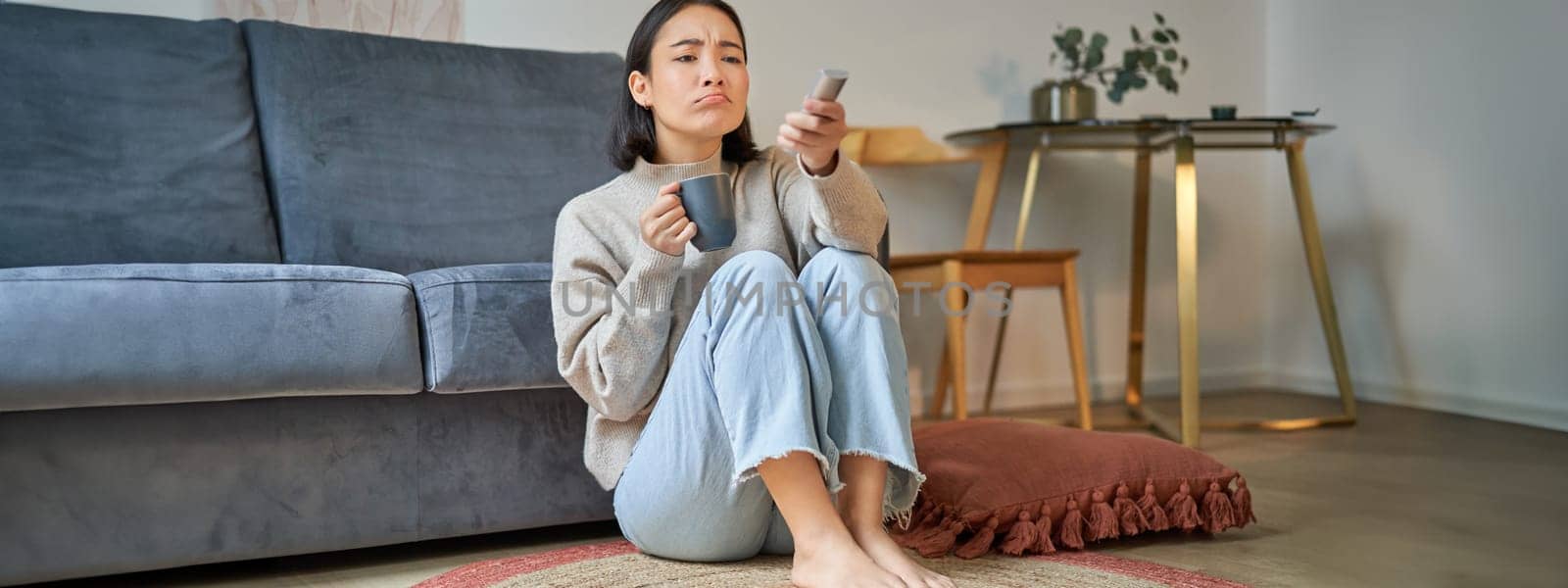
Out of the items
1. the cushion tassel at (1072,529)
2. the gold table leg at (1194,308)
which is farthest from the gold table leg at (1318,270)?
the cushion tassel at (1072,529)

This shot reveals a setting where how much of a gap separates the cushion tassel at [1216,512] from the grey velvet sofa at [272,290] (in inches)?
33.1

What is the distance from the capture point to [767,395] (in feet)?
4.32

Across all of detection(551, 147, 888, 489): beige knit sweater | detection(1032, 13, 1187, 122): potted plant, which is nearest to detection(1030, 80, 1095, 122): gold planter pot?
detection(1032, 13, 1187, 122): potted plant

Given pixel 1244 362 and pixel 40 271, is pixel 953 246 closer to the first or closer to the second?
pixel 1244 362

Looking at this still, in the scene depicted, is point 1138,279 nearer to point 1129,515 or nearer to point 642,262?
point 1129,515

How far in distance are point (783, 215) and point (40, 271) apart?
2.86 ft

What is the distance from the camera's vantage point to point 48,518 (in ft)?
4.88

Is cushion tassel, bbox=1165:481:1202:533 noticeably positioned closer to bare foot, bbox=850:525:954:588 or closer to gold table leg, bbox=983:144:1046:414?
bare foot, bbox=850:525:954:588

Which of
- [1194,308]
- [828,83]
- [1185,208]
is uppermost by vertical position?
[828,83]

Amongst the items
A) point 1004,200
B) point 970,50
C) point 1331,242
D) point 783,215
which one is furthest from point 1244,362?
point 783,215

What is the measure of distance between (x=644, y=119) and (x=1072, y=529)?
780 mm

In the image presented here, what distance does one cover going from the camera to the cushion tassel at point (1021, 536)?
1636 millimetres

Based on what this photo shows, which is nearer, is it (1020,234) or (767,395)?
(767,395)

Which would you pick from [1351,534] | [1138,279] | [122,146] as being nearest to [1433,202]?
[1138,279]
